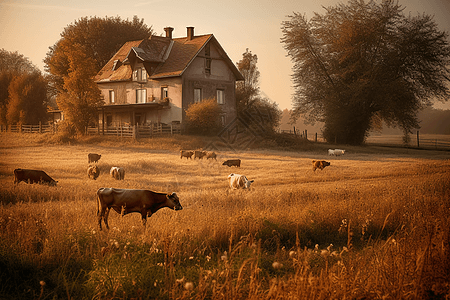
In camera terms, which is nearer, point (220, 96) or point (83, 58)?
point (83, 58)

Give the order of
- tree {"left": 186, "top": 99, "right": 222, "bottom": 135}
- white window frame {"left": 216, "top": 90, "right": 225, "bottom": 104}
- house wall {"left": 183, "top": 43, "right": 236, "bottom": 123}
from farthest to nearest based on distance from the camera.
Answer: white window frame {"left": 216, "top": 90, "right": 225, "bottom": 104} → house wall {"left": 183, "top": 43, "right": 236, "bottom": 123} → tree {"left": 186, "top": 99, "right": 222, "bottom": 135}

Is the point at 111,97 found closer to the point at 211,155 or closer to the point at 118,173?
the point at 211,155

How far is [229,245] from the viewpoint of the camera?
20.2 ft

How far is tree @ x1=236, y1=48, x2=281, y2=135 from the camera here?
45.9 meters

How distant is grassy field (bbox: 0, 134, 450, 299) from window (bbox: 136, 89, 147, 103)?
2849 centimetres

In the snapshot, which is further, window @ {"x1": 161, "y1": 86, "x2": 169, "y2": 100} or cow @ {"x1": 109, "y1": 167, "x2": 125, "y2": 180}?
window @ {"x1": 161, "y1": 86, "x2": 169, "y2": 100}

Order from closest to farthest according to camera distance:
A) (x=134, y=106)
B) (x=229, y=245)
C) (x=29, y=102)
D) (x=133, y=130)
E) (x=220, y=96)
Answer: (x=229, y=245)
(x=133, y=130)
(x=134, y=106)
(x=220, y=96)
(x=29, y=102)

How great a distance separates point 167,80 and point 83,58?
32.0 feet

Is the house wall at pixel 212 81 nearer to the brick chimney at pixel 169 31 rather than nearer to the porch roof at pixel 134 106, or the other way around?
the porch roof at pixel 134 106

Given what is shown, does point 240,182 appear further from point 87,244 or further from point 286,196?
point 87,244

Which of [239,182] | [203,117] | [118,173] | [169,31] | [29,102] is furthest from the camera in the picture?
[29,102]

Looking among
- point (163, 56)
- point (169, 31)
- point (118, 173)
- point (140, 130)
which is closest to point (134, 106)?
point (140, 130)

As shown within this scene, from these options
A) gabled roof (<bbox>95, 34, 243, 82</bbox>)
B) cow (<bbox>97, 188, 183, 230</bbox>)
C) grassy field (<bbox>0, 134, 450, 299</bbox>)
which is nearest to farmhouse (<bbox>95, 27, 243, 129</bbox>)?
gabled roof (<bbox>95, 34, 243, 82</bbox>)

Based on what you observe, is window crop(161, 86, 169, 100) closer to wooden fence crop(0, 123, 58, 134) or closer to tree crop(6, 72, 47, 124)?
wooden fence crop(0, 123, 58, 134)
